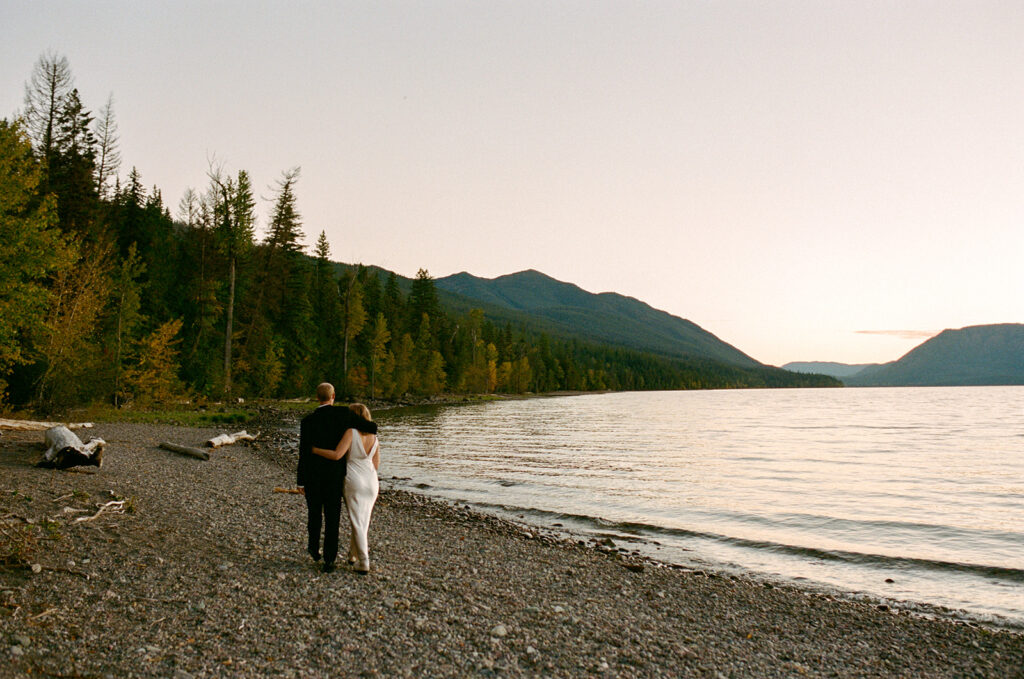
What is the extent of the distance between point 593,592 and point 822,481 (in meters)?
20.7

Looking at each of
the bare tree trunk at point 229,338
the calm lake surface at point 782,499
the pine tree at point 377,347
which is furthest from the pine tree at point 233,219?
the pine tree at point 377,347

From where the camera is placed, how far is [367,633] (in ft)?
24.4

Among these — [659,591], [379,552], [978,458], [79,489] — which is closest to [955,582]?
[659,591]

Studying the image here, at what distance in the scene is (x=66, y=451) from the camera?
49.4 feet

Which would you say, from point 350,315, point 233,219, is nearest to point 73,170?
point 233,219

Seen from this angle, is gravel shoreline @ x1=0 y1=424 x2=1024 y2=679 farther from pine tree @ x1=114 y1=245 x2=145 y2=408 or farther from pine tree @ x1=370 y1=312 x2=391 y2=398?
pine tree @ x1=370 y1=312 x2=391 y2=398

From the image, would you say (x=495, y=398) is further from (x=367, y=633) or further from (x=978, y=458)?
(x=367, y=633)

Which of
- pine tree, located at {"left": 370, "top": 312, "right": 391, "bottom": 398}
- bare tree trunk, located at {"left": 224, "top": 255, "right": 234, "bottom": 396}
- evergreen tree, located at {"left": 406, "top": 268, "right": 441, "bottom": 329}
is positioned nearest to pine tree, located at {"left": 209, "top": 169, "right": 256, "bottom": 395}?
bare tree trunk, located at {"left": 224, "top": 255, "right": 234, "bottom": 396}

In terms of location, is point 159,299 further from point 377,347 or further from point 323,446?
point 323,446

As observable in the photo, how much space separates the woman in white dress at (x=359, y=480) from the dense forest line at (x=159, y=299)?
18.4m

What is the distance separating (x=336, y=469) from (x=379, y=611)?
2291 millimetres

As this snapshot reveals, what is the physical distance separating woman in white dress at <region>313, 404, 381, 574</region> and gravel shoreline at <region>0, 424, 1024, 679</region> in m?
0.54

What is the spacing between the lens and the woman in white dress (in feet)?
31.3

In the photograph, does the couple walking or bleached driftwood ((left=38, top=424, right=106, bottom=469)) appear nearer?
the couple walking
